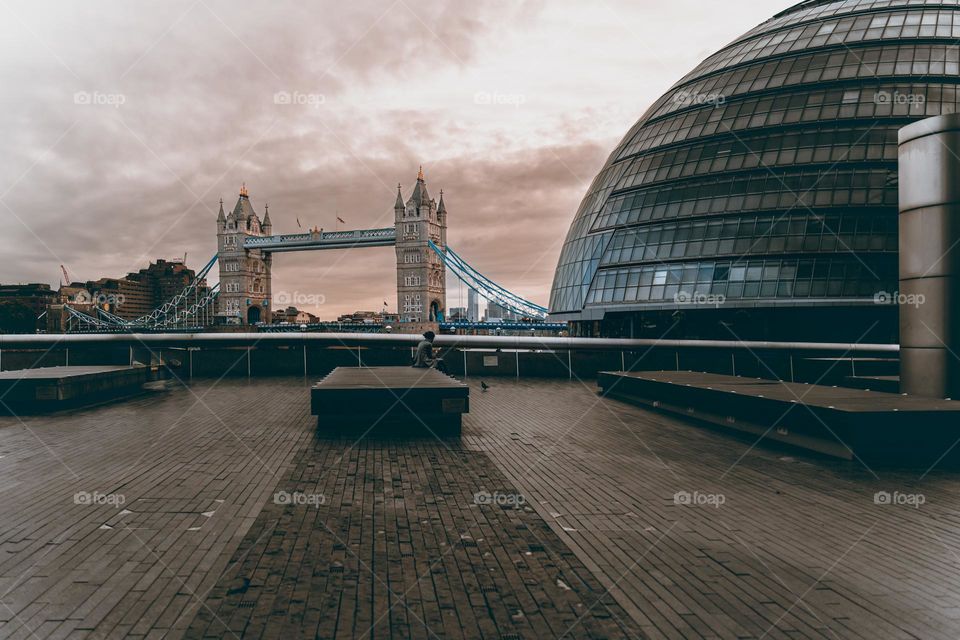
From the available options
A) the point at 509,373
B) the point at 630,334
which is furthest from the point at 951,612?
the point at 630,334

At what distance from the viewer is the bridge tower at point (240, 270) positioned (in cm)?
17050

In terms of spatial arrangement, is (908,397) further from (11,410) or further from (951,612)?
(11,410)

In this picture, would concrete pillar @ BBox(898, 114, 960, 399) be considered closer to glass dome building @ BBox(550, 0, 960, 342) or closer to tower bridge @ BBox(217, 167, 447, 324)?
glass dome building @ BBox(550, 0, 960, 342)

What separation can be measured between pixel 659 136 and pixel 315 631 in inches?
1534

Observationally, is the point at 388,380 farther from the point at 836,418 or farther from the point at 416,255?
the point at 416,255

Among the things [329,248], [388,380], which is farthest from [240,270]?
[388,380]

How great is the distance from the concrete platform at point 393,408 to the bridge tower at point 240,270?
165914 millimetres

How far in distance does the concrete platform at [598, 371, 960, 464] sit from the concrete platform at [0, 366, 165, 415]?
15714 millimetres

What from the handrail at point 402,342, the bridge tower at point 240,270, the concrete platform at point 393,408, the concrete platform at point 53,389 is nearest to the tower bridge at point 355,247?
the bridge tower at point 240,270

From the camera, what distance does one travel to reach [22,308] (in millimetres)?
155500

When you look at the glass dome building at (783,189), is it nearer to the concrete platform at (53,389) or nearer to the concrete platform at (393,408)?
the concrete platform at (393,408)

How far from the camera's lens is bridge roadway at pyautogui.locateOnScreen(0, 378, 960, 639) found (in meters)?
4.53

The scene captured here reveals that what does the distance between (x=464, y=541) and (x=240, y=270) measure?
178928 mm

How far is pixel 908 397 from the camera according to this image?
11.2m
